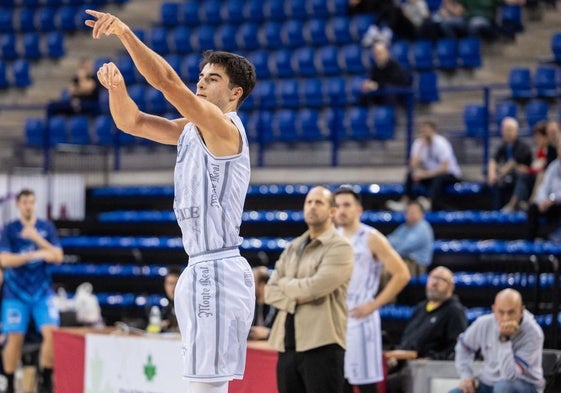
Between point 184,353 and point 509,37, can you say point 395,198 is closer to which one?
point 509,37

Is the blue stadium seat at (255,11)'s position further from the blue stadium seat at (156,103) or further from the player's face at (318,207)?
the player's face at (318,207)

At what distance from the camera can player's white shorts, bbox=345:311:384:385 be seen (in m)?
8.29

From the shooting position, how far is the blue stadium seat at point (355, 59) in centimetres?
1723

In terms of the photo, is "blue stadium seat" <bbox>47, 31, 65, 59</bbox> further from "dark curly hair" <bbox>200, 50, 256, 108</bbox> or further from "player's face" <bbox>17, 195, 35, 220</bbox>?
"dark curly hair" <bbox>200, 50, 256, 108</bbox>

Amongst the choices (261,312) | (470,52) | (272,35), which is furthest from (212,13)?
(261,312)

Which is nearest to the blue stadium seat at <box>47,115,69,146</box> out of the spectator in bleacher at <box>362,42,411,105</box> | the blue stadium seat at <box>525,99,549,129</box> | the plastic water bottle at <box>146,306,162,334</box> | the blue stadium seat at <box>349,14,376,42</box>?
the blue stadium seat at <box>349,14,376,42</box>

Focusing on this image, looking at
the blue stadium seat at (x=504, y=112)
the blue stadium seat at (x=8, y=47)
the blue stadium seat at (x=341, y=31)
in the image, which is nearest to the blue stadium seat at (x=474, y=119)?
the blue stadium seat at (x=504, y=112)

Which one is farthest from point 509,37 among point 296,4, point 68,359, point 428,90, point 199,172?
point 199,172

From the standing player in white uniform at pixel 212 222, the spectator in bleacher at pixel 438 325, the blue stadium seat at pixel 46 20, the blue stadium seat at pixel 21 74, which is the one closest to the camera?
the standing player in white uniform at pixel 212 222

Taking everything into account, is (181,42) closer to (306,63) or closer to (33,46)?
(306,63)

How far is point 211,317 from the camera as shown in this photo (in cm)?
511

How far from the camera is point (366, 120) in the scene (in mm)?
15836

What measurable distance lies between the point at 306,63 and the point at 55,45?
5265 mm

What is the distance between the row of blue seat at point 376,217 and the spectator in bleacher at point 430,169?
190 millimetres
